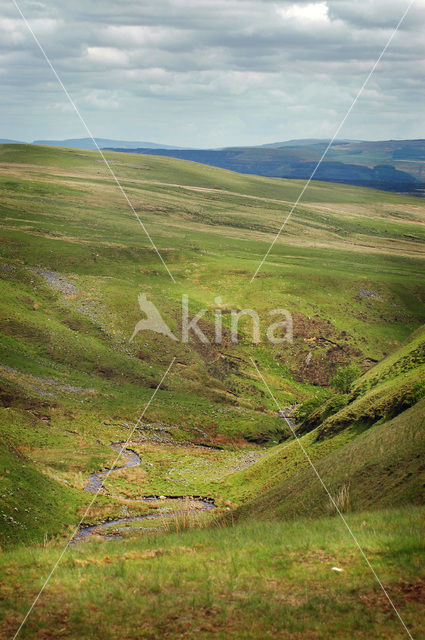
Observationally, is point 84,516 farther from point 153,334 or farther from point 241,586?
point 153,334

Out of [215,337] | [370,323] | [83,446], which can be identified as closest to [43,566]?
[83,446]

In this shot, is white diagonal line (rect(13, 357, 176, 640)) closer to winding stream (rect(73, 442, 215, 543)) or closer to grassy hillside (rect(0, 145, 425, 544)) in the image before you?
winding stream (rect(73, 442, 215, 543))

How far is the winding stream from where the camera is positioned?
96.8ft

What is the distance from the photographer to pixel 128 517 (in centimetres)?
3362

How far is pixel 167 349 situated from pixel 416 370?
50624mm

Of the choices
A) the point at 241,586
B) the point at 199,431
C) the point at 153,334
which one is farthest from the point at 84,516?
the point at 153,334

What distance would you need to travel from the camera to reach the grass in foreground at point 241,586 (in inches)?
404

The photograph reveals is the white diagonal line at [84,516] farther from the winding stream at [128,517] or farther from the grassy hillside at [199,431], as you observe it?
the winding stream at [128,517]

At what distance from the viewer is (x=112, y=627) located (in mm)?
10641

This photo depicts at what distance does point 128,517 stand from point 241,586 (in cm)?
2326

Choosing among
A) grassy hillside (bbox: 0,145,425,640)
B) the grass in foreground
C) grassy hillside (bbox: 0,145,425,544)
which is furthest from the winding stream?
the grass in foreground

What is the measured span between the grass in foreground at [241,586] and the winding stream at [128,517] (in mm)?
10065

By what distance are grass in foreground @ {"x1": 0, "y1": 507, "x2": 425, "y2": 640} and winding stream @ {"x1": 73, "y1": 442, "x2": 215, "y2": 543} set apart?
10.1m

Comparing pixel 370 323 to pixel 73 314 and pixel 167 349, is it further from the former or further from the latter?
pixel 73 314
